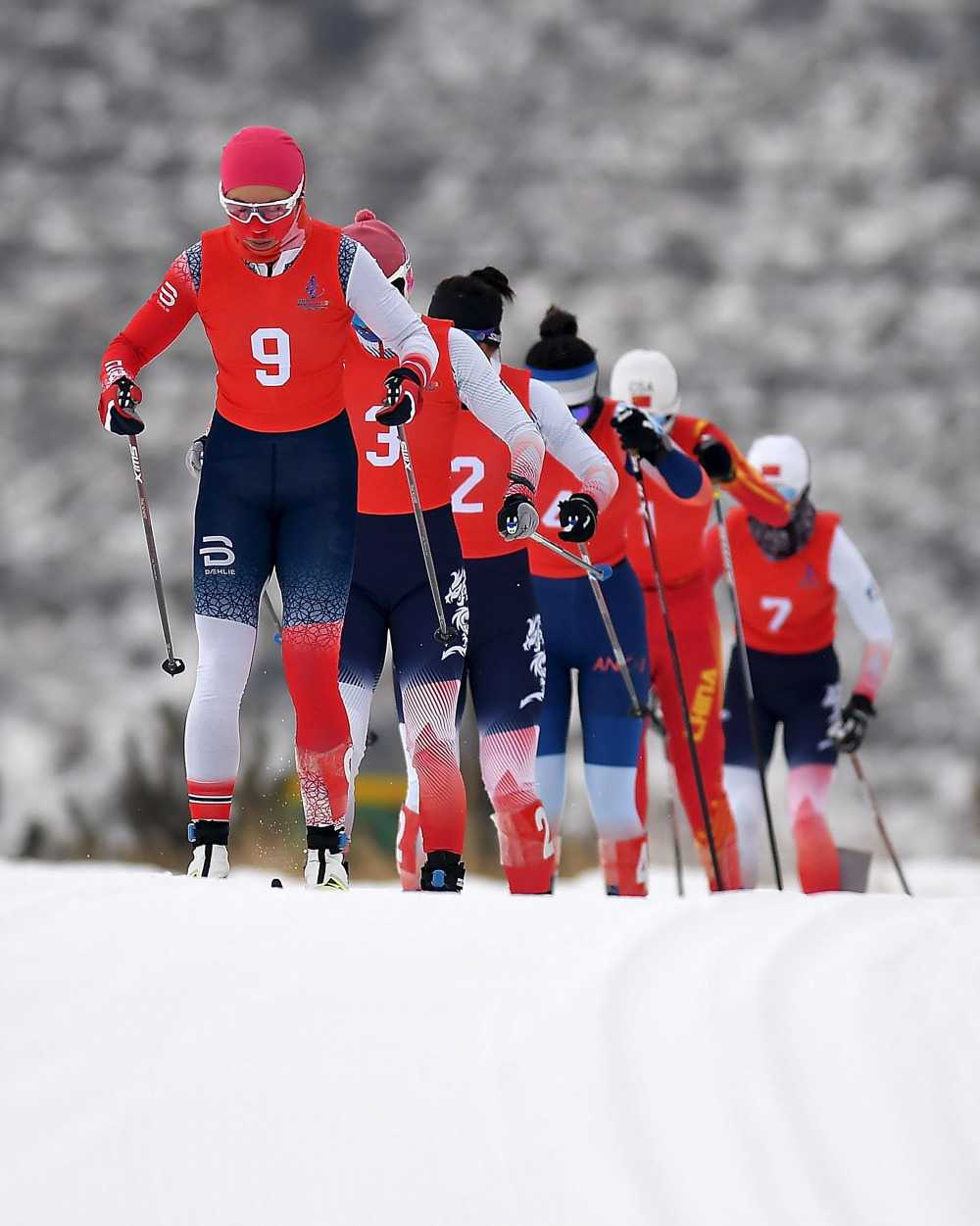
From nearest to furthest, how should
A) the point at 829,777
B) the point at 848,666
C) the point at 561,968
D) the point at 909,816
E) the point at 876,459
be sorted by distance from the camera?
the point at 561,968 < the point at 829,777 < the point at 909,816 < the point at 848,666 < the point at 876,459

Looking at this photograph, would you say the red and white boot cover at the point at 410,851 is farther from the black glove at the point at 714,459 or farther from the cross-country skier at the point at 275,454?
the black glove at the point at 714,459

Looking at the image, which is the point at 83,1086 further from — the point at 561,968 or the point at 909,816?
the point at 909,816

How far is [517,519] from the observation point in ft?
13.7

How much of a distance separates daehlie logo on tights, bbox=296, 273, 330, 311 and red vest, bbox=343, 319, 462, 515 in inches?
17.6

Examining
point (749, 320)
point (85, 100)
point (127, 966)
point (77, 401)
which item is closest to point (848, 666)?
point (749, 320)

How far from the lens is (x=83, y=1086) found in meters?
2.16

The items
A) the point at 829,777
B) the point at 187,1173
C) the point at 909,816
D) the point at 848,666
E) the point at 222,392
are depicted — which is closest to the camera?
the point at 187,1173

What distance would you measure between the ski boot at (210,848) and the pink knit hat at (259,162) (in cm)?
156

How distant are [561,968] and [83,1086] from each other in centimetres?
78

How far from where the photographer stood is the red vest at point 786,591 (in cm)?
644

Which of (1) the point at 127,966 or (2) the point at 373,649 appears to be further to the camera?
(2) the point at 373,649

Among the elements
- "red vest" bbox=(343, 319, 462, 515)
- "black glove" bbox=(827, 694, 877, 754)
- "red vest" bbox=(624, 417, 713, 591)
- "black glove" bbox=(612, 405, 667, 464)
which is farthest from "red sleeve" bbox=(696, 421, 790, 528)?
"red vest" bbox=(343, 319, 462, 515)

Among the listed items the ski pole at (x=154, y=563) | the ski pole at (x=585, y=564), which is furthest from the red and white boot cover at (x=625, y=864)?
the ski pole at (x=154, y=563)

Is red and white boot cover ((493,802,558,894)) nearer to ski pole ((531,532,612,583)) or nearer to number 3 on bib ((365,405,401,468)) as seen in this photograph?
ski pole ((531,532,612,583))
